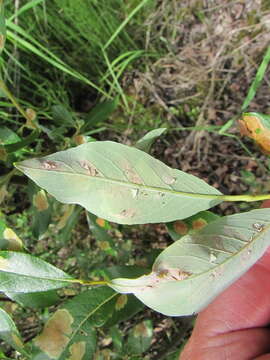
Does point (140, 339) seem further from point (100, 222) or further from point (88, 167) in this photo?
point (88, 167)

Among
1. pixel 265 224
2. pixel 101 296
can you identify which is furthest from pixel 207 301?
pixel 101 296

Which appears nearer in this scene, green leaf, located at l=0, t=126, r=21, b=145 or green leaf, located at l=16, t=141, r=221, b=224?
green leaf, located at l=16, t=141, r=221, b=224

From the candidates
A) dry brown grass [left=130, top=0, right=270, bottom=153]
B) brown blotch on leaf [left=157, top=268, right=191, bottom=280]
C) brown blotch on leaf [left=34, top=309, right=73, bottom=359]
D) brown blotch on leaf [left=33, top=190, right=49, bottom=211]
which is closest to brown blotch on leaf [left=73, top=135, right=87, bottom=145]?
brown blotch on leaf [left=33, top=190, right=49, bottom=211]

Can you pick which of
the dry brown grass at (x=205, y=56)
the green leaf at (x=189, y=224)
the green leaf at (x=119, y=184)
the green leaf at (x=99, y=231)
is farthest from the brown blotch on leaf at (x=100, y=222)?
the dry brown grass at (x=205, y=56)

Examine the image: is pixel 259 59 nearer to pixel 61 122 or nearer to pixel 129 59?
pixel 129 59

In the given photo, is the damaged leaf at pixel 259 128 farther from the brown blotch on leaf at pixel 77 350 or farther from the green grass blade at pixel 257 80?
the green grass blade at pixel 257 80

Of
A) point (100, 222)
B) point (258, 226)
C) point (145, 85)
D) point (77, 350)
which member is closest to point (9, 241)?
point (77, 350)

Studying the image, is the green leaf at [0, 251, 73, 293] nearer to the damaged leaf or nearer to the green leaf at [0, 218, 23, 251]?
the green leaf at [0, 218, 23, 251]
